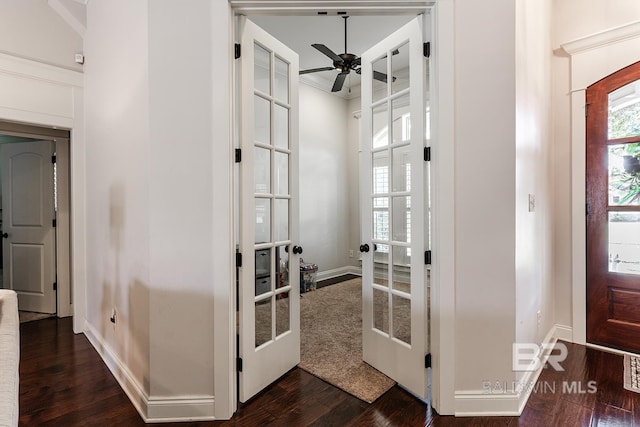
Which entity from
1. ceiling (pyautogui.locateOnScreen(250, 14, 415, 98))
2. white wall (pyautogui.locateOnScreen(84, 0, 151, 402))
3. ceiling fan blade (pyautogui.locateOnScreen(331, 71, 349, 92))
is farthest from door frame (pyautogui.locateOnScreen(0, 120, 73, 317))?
ceiling fan blade (pyautogui.locateOnScreen(331, 71, 349, 92))

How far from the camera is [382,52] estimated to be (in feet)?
7.37

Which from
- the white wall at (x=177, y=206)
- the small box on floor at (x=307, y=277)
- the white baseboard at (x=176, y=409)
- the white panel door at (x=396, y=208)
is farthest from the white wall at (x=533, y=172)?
the small box on floor at (x=307, y=277)

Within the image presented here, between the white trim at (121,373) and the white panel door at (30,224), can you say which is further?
the white panel door at (30,224)

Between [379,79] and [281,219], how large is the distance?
1.23 m

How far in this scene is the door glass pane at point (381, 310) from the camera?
222cm

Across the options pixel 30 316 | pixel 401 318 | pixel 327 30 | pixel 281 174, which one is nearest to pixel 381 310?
pixel 401 318

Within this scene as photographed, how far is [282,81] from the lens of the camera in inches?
91.3

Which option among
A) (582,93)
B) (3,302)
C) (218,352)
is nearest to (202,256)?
(218,352)

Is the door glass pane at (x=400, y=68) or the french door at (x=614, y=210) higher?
the door glass pane at (x=400, y=68)

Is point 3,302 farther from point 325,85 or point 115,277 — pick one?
point 325,85

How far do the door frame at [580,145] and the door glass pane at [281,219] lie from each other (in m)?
2.39

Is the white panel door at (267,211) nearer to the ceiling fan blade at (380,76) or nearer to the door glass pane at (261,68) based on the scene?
the door glass pane at (261,68)

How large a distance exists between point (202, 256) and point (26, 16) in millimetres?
2796

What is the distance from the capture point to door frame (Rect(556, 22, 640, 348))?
2.55 m
